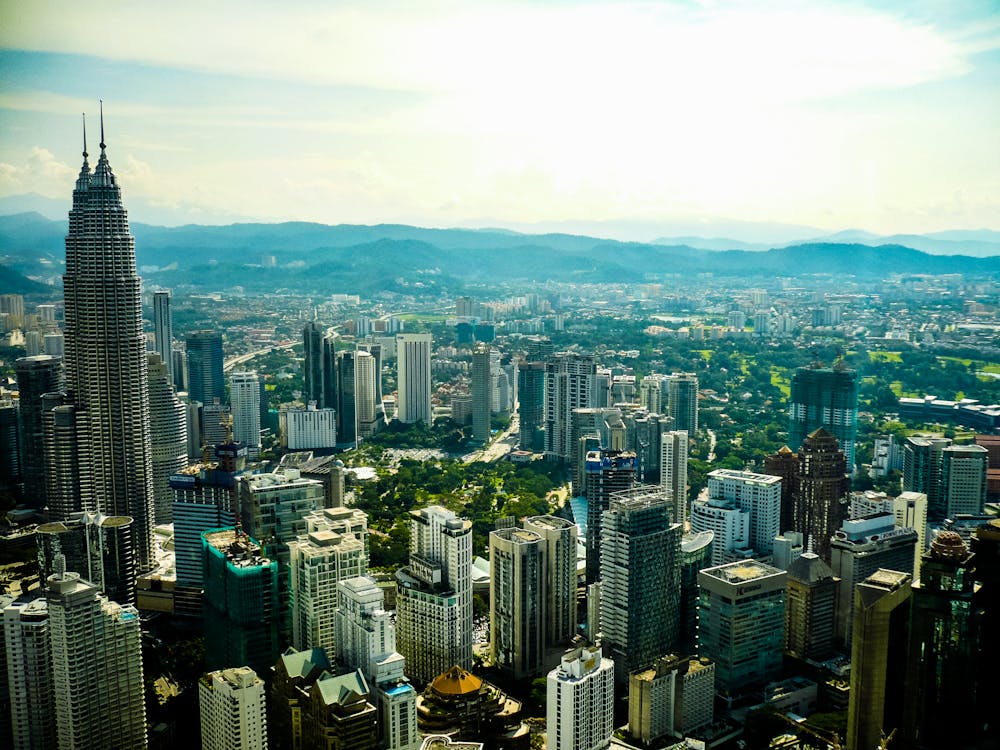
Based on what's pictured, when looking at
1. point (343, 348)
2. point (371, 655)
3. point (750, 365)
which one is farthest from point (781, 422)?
point (371, 655)

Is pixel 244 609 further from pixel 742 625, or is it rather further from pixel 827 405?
pixel 827 405

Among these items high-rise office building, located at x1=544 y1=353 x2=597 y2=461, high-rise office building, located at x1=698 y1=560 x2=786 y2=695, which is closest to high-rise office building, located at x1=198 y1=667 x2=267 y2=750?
high-rise office building, located at x1=698 y1=560 x2=786 y2=695

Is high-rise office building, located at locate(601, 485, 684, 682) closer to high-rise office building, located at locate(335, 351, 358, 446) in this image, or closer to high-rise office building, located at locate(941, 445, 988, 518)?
high-rise office building, located at locate(941, 445, 988, 518)

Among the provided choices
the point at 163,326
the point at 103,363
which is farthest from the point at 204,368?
the point at 103,363

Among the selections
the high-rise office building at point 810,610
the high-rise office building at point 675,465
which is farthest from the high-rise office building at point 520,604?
the high-rise office building at point 675,465

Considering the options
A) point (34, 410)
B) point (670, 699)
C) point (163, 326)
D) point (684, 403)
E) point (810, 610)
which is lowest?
point (670, 699)

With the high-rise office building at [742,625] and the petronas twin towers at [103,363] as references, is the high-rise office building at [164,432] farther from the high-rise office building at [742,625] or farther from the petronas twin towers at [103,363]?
the high-rise office building at [742,625]
